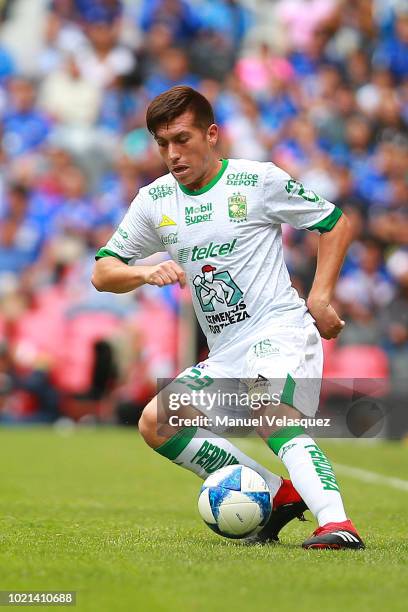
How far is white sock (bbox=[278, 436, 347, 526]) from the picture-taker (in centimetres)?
554

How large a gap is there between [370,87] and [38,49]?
6.26 meters

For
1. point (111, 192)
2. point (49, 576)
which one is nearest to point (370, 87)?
point (111, 192)

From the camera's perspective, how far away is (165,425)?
6125 millimetres

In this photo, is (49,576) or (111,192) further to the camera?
(111,192)

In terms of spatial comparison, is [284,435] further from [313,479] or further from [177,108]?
[177,108]

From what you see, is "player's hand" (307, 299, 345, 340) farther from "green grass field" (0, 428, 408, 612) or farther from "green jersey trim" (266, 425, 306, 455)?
"green grass field" (0, 428, 408, 612)

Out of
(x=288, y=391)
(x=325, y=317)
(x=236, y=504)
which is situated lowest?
→ (x=236, y=504)

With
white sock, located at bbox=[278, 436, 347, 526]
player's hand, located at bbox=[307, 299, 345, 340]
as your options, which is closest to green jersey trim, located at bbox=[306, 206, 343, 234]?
player's hand, located at bbox=[307, 299, 345, 340]

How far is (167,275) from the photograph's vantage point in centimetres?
540

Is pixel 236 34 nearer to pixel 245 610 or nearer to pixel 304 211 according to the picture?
pixel 304 211

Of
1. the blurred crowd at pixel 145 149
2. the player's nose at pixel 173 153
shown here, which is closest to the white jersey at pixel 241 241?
the player's nose at pixel 173 153

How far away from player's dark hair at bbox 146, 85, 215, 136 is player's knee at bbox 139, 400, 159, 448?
54.6 inches

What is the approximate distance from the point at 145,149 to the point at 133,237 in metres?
13.4

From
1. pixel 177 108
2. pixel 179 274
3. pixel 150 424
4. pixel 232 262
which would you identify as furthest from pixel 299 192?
pixel 150 424
